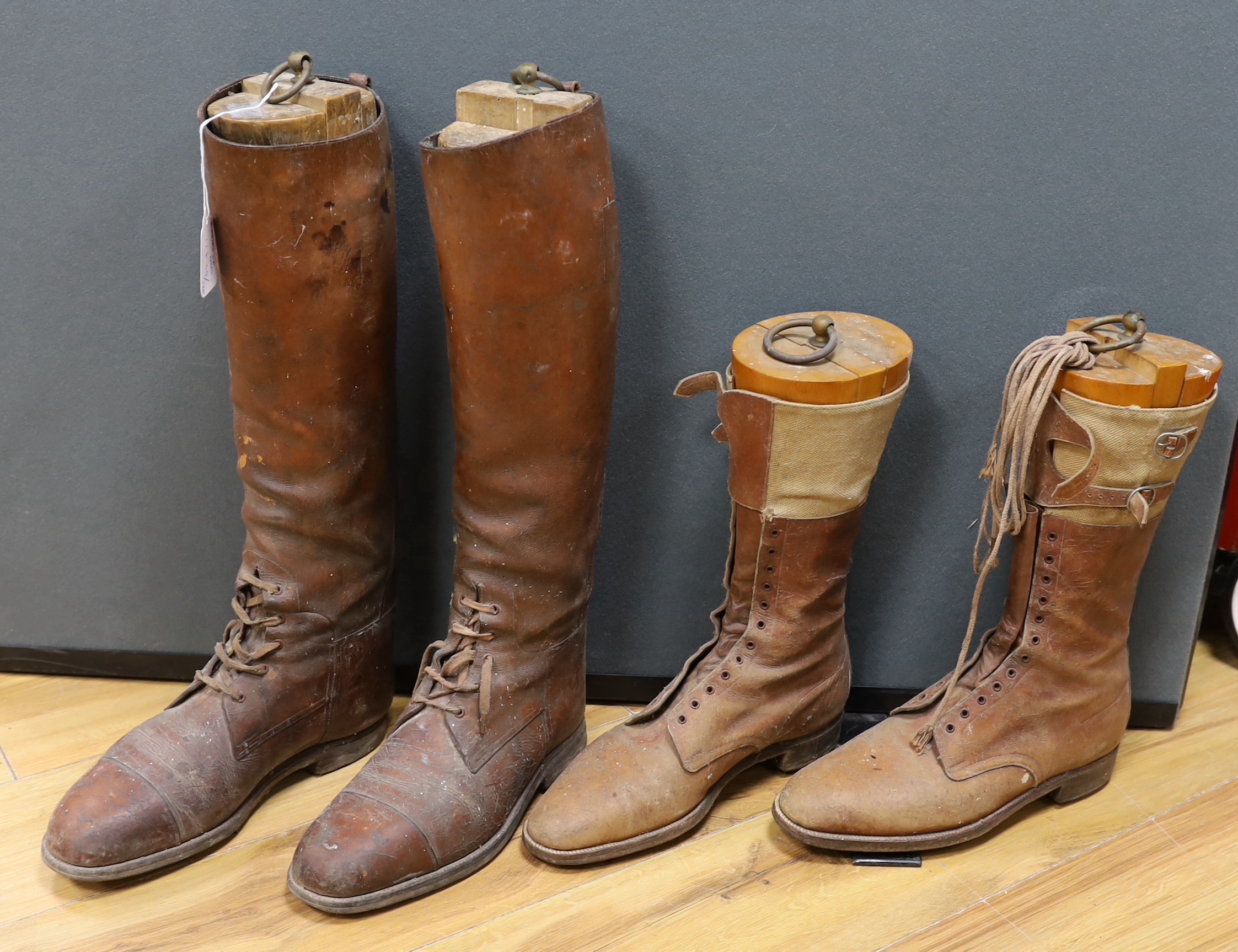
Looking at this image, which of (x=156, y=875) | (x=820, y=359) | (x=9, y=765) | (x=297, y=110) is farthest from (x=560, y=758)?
(x=297, y=110)

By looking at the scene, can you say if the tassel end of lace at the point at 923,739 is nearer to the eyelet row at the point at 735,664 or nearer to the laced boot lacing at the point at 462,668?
the eyelet row at the point at 735,664

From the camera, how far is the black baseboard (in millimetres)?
1554

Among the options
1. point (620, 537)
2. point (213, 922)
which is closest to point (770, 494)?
point (620, 537)

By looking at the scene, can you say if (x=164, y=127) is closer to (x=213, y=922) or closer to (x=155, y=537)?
(x=155, y=537)

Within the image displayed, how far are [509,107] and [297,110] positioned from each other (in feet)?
0.70

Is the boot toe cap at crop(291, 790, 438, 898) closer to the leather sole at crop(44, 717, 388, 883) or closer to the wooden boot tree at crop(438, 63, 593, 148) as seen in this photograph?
the leather sole at crop(44, 717, 388, 883)

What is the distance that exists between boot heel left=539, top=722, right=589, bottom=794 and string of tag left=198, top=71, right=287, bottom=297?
64cm

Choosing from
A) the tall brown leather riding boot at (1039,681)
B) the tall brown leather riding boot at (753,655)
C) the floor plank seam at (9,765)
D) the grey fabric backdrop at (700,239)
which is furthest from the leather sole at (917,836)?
the floor plank seam at (9,765)

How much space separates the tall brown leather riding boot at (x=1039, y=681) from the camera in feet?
3.97

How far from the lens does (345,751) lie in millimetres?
1434

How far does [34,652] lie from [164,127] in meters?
0.74

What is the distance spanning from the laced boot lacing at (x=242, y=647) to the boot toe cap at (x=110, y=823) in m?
0.13

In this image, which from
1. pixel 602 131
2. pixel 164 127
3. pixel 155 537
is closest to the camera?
pixel 602 131

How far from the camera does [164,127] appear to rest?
1.33m
